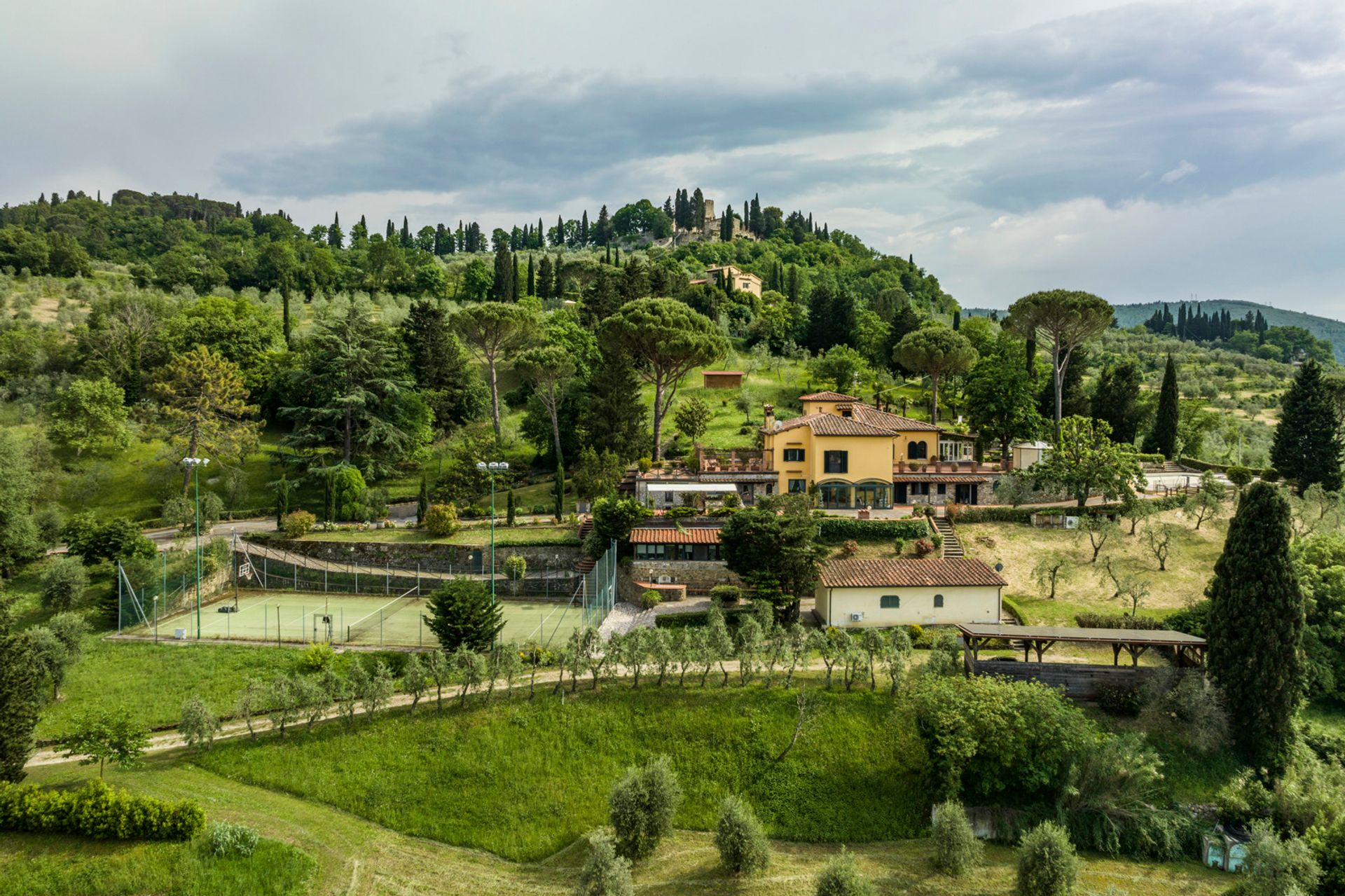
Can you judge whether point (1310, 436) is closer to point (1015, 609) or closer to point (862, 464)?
point (1015, 609)

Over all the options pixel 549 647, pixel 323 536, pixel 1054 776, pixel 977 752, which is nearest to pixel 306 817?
pixel 549 647

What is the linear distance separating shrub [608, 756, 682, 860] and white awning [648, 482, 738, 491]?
20.6m

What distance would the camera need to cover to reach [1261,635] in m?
23.7

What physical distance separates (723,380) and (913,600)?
129 ft

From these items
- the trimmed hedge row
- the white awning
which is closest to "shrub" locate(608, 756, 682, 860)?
the trimmed hedge row

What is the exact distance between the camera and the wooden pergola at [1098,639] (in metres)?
25.0

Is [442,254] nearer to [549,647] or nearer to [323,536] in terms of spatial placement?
[323,536]

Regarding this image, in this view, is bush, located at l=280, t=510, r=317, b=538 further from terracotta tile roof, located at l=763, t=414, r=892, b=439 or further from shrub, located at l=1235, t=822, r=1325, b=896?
shrub, located at l=1235, t=822, r=1325, b=896

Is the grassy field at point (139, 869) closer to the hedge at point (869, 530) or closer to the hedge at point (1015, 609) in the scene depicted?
the hedge at point (869, 530)

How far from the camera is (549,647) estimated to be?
28.5 metres

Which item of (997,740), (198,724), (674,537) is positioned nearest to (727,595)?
(674,537)

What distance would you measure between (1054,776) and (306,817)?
20394 mm

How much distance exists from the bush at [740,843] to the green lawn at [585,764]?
2155 mm

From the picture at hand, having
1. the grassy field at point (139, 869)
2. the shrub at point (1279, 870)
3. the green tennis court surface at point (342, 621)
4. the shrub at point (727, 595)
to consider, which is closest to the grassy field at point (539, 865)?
the grassy field at point (139, 869)
